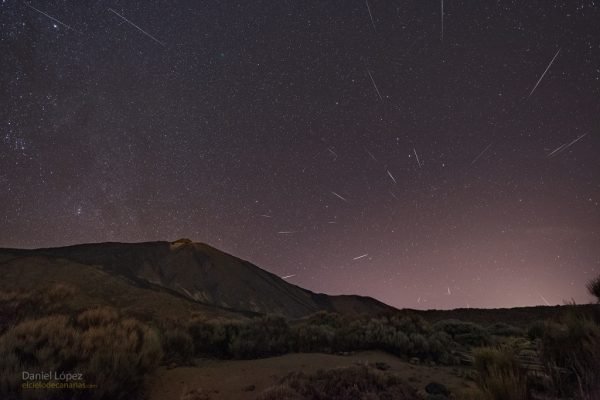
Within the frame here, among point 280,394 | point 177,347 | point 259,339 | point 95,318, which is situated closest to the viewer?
point 280,394

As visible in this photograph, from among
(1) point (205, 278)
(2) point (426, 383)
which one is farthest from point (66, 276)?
(2) point (426, 383)

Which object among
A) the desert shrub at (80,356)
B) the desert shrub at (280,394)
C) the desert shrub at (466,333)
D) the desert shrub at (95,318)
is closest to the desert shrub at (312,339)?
the desert shrub at (80,356)

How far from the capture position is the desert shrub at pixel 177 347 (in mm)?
8660

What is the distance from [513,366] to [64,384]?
6.90 m

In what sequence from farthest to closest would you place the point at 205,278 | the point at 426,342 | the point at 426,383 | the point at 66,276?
the point at 205,278 < the point at 66,276 < the point at 426,342 < the point at 426,383

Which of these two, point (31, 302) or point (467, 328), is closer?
point (31, 302)

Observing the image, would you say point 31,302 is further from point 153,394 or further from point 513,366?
point 513,366

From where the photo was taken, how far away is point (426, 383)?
6.98 meters

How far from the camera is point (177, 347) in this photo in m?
9.38

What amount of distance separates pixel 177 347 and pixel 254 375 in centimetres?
298

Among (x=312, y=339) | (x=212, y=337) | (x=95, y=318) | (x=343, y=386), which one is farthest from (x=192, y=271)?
(x=343, y=386)

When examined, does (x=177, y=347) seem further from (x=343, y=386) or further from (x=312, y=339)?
(x=343, y=386)

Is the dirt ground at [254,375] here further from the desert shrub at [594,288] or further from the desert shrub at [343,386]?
the desert shrub at [594,288]

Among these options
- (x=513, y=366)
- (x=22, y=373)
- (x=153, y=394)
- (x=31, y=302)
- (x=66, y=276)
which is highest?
(x=66, y=276)
